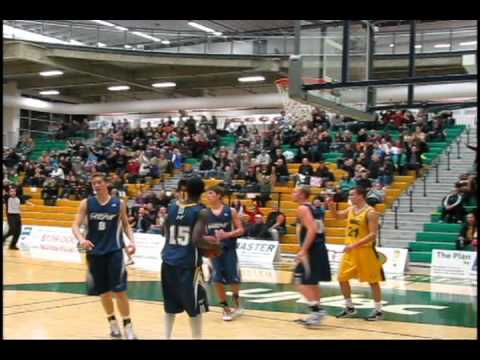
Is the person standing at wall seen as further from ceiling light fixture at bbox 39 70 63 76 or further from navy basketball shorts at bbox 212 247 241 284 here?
ceiling light fixture at bbox 39 70 63 76

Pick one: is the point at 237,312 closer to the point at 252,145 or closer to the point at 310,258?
the point at 310,258

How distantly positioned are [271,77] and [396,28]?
17.3 meters

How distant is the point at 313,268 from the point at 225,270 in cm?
119

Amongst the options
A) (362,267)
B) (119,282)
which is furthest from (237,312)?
(119,282)

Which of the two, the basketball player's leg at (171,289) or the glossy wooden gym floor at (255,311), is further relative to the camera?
the glossy wooden gym floor at (255,311)

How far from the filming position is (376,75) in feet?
33.3

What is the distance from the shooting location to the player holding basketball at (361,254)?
27.8 feet

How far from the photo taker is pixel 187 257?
6.12 metres

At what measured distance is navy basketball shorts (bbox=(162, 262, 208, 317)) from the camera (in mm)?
6052

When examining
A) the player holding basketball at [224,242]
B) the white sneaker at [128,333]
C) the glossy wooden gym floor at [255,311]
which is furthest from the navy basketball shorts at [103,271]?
the player holding basketball at [224,242]

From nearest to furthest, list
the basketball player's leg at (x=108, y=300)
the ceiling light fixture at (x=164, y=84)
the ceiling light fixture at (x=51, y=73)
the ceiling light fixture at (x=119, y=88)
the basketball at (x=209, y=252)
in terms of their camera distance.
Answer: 1. the basketball at (x=209, y=252)
2. the basketball player's leg at (x=108, y=300)
3. the ceiling light fixture at (x=51, y=73)
4. the ceiling light fixture at (x=164, y=84)
5. the ceiling light fixture at (x=119, y=88)

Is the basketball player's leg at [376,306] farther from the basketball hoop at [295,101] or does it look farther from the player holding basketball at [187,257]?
the player holding basketball at [187,257]

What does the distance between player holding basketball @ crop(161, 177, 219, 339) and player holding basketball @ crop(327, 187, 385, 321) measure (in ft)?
9.53
